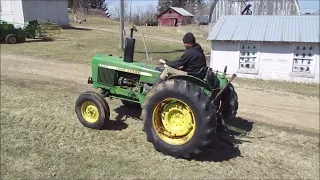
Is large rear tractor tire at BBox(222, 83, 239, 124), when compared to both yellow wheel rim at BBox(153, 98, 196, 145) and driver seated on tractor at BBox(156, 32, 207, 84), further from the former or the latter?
yellow wheel rim at BBox(153, 98, 196, 145)

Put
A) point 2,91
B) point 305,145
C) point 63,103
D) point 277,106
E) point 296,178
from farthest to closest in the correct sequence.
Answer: point 277,106, point 2,91, point 63,103, point 305,145, point 296,178

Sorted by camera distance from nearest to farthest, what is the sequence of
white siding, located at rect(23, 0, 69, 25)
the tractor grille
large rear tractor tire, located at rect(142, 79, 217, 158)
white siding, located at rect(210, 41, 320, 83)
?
large rear tractor tire, located at rect(142, 79, 217, 158), the tractor grille, white siding, located at rect(210, 41, 320, 83), white siding, located at rect(23, 0, 69, 25)

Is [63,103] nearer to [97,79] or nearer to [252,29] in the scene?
[97,79]

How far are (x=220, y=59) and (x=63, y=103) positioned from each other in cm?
906

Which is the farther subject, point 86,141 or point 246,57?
point 246,57

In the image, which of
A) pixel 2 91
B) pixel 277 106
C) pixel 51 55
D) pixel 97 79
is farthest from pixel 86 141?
pixel 51 55

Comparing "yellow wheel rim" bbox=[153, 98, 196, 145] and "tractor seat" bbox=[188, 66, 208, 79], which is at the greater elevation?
"tractor seat" bbox=[188, 66, 208, 79]

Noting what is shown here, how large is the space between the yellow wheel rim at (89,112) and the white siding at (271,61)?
9.60m

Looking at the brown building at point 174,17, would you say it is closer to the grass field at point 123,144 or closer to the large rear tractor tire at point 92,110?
the grass field at point 123,144

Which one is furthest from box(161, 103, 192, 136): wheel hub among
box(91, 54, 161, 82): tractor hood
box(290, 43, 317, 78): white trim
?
box(290, 43, 317, 78): white trim

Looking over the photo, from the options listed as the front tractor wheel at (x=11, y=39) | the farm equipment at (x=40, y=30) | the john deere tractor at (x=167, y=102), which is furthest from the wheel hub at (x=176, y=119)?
the farm equipment at (x=40, y=30)

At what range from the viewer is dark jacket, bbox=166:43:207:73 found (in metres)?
5.19

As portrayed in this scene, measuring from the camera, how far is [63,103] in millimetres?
7418

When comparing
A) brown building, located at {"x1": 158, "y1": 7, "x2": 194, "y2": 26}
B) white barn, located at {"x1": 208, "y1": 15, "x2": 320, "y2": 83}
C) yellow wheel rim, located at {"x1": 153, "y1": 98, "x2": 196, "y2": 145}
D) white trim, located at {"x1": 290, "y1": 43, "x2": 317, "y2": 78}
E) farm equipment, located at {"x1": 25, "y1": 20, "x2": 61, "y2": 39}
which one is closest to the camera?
yellow wheel rim, located at {"x1": 153, "y1": 98, "x2": 196, "y2": 145}
